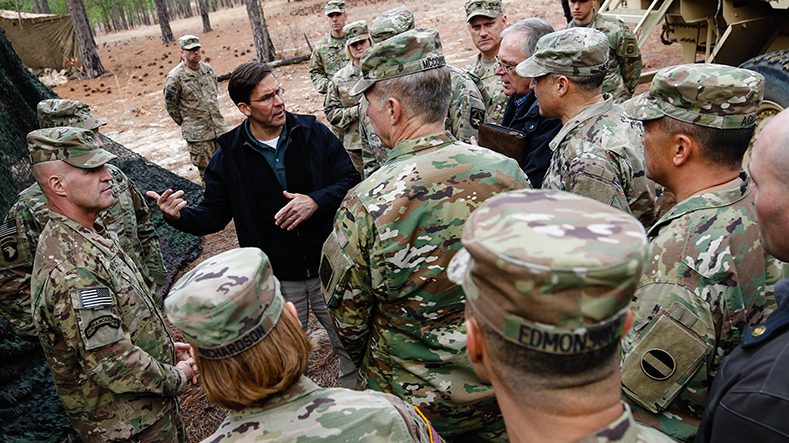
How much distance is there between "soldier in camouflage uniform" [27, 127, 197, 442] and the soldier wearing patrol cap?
2.21 meters

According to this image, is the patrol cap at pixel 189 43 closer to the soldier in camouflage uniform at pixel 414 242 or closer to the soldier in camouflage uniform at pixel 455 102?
the soldier in camouflage uniform at pixel 455 102

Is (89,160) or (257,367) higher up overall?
(89,160)

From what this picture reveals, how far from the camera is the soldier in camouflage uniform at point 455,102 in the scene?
4.11 metres

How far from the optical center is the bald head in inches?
50.8

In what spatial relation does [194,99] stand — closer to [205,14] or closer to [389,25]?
[389,25]

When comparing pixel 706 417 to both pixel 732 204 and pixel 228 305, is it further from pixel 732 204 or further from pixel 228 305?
pixel 228 305

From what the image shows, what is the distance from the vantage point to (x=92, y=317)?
209 cm

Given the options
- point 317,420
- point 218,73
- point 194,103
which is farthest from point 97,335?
point 218,73

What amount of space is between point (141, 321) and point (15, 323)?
1.55 meters

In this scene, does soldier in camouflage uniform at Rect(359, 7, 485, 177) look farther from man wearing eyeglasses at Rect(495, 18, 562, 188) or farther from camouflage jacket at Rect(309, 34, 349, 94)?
camouflage jacket at Rect(309, 34, 349, 94)

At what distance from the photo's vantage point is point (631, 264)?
2.63 feet

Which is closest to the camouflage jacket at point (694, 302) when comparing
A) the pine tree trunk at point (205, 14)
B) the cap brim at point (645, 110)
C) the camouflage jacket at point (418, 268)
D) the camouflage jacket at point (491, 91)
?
the cap brim at point (645, 110)

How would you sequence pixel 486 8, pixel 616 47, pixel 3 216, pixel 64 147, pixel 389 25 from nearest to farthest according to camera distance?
pixel 64 147 → pixel 3 216 → pixel 389 25 → pixel 486 8 → pixel 616 47

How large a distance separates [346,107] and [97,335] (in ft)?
13.0
